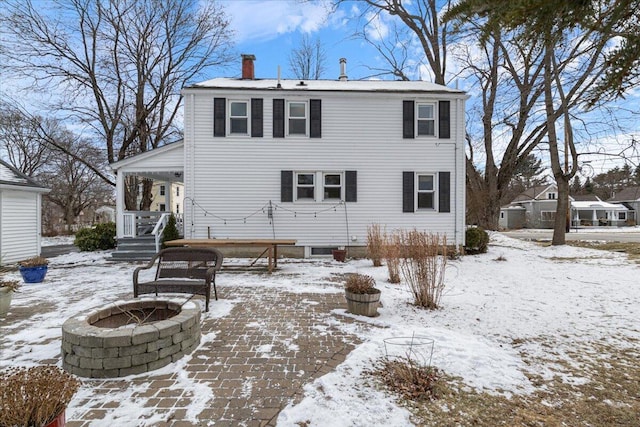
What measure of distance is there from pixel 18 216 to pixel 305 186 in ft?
32.8

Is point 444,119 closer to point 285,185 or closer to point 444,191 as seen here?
point 444,191

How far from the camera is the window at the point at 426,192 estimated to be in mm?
11742

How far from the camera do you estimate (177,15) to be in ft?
56.6

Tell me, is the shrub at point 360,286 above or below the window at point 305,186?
below

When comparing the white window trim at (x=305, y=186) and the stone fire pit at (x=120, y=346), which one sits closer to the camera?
the stone fire pit at (x=120, y=346)

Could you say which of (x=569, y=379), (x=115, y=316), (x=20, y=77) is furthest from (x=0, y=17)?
(x=569, y=379)

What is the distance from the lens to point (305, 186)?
455 inches

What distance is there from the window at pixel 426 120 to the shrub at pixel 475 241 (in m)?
3.96

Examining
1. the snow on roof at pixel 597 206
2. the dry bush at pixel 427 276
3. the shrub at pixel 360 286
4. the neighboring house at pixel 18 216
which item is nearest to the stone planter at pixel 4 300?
the shrub at pixel 360 286

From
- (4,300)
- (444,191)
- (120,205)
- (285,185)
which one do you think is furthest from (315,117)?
(4,300)

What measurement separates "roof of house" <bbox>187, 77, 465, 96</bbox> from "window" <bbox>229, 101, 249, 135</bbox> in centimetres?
57

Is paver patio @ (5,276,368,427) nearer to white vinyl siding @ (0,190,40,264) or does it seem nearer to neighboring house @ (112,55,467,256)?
neighboring house @ (112,55,467,256)

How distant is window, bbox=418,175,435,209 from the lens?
11.7 meters

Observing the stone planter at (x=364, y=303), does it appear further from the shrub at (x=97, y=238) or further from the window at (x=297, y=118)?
the shrub at (x=97, y=238)
